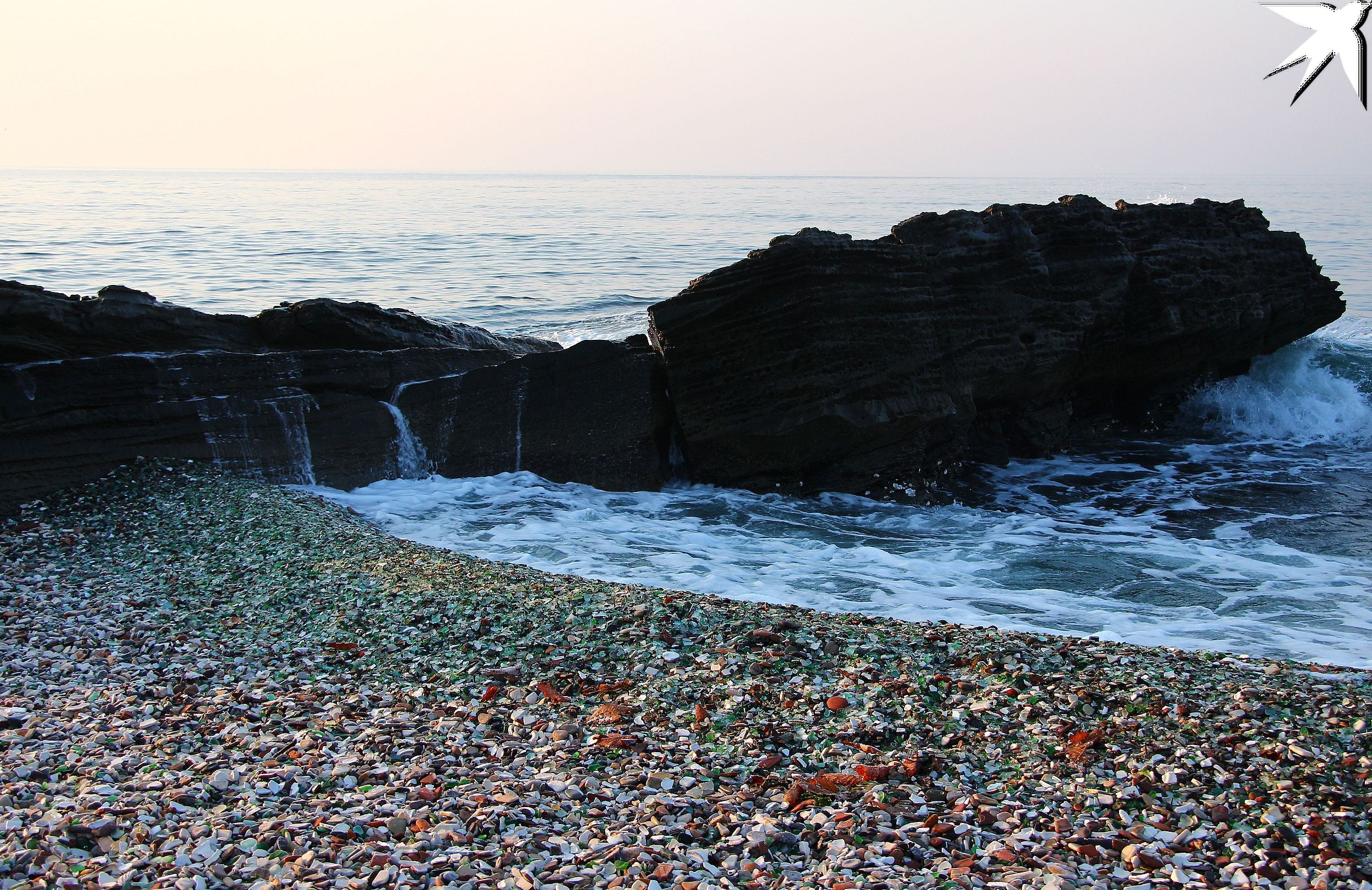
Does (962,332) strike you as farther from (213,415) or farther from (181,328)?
(181,328)

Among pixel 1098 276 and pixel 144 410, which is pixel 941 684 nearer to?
pixel 144 410

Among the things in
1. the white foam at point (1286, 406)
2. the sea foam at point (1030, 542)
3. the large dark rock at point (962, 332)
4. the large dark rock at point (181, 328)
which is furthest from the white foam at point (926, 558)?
the white foam at point (1286, 406)

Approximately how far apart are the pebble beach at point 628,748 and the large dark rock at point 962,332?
407cm

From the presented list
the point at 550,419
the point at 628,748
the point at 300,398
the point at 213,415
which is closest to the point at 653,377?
the point at 550,419

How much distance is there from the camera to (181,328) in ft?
30.7

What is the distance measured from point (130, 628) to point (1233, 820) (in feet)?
17.4

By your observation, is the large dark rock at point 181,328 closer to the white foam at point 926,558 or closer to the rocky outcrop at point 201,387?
the rocky outcrop at point 201,387

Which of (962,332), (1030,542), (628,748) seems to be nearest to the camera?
(628,748)

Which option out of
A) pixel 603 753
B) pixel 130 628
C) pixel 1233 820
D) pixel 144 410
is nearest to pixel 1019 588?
pixel 1233 820

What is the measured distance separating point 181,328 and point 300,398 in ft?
4.57

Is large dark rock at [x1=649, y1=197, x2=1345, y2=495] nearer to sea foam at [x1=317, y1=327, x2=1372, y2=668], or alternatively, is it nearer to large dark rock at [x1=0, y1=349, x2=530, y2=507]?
sea foam at [x1=317, y1=327, x2=1372, y2=668]

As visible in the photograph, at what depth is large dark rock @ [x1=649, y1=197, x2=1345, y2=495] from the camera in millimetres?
9695

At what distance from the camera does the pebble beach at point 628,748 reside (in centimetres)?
298

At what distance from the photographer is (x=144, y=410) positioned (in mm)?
8555
